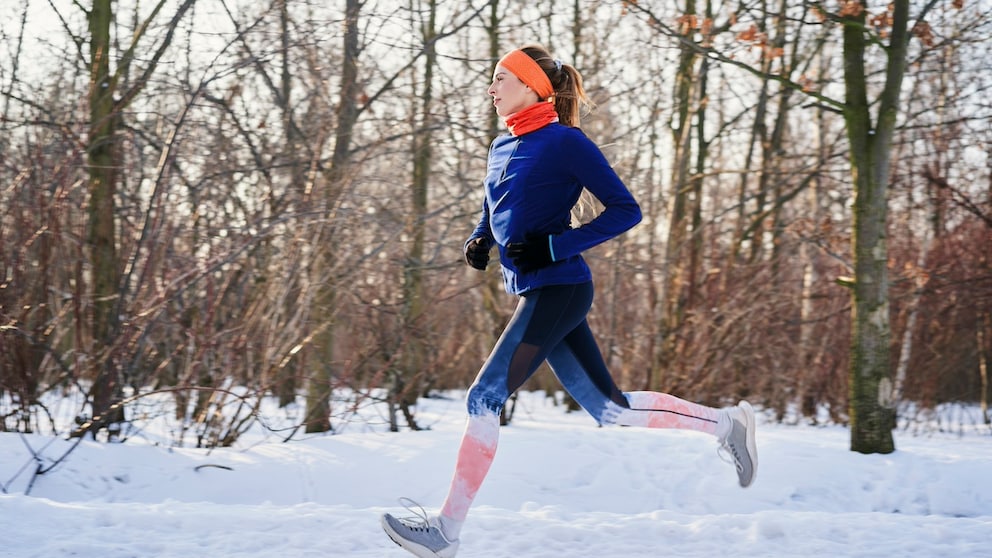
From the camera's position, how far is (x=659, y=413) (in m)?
3.45

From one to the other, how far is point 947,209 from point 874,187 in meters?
5.35

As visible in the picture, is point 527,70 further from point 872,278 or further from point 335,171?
point 335,171

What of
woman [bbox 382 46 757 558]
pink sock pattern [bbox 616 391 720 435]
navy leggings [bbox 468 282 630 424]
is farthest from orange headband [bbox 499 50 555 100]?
pink sock pattern [bbox 616 391 720 435]

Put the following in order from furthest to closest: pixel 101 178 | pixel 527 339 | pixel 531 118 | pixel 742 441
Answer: pixel 101 178 → pixel 742 441 → pixel 531 118 → pixel 527 339

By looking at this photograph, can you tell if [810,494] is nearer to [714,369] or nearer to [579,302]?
[579,302]

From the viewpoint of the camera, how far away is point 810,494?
5582 mm

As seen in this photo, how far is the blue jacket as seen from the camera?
120 inches

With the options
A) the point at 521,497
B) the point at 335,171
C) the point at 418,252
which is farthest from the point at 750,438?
the point at 418,252

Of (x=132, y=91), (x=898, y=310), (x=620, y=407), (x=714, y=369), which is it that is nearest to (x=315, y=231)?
(x=132, y=91)

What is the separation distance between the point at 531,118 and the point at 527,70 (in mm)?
188

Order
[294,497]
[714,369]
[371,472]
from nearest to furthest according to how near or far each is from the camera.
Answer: [294,497] → [371,472] → [714,369]

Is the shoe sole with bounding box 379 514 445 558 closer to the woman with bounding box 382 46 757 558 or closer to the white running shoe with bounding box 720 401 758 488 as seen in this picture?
the woman with bounding box 382 46 757 558

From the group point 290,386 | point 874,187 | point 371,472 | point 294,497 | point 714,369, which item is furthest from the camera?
point 714,369

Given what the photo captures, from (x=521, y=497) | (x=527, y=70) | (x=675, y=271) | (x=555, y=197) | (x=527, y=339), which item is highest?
(x=675, y=271)
